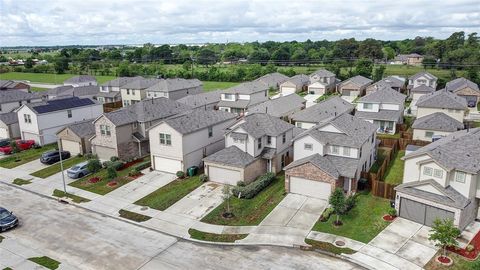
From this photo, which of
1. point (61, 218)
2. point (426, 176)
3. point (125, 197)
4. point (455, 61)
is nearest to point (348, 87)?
point (455, 61)

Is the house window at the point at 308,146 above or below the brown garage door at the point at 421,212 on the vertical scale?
above

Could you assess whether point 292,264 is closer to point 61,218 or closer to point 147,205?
point 147,205

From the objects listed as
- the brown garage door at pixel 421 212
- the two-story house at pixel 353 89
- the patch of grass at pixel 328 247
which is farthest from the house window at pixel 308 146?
the two-story house at pixel 353 89

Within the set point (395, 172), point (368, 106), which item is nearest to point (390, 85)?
point (368, 106)

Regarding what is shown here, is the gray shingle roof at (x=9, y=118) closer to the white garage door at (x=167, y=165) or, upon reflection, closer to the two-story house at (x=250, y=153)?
the white garage door at (x=167, y=165)

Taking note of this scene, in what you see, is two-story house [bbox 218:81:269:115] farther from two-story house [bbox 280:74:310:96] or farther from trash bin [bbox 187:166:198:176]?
trash bin [bbox 187:166:198:176]
